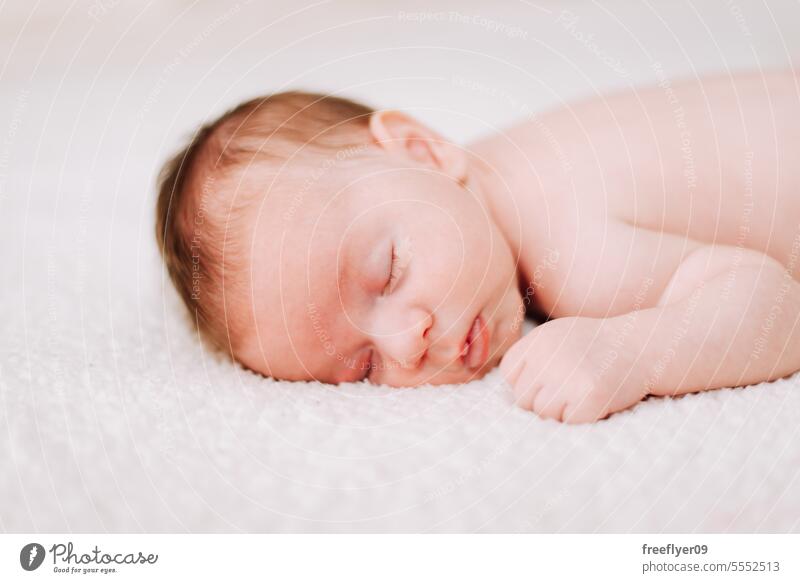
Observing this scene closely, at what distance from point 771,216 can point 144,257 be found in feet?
1.78

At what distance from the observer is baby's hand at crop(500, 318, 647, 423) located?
1.45 feet

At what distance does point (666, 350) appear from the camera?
470 mm

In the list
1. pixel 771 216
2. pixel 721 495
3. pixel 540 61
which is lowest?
pixel 721 495

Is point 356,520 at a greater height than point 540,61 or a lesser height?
lesser

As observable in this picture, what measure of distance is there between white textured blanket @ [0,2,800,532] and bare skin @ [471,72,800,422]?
32 mm

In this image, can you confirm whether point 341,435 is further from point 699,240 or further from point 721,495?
point 699,240

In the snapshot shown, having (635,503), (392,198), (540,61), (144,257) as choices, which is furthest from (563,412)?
(540,61)

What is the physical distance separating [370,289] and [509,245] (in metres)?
0.13

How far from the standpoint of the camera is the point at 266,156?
0.55 metres
